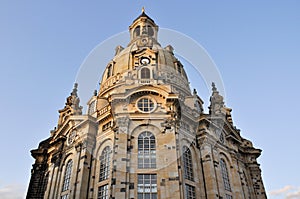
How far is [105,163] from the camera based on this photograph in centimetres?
2869

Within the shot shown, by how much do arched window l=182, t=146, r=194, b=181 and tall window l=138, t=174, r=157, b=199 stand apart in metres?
3.87

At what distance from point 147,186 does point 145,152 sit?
3451 mm

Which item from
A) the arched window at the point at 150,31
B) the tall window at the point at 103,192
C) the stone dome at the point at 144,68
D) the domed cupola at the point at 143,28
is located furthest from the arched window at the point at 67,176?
the arched window at the point at 150,31

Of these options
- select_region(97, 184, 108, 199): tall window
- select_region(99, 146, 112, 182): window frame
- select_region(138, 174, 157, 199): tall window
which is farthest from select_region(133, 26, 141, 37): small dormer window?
select_region(138, 174, 157, 199): tall window

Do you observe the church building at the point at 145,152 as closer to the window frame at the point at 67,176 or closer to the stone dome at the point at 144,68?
the window frame at the point at 67,176

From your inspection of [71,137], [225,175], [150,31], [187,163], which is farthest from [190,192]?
[150,31]

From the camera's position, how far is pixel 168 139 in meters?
27.5

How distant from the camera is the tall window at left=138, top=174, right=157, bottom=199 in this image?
80.8 ft

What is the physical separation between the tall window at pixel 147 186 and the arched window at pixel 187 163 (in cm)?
387

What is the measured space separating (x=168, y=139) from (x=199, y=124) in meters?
6.91

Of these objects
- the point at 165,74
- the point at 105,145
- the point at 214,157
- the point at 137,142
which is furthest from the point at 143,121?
the point at 165,74

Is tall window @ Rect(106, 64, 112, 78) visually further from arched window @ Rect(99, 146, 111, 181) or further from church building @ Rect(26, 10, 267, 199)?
arched window @ Rect(99, 146, 111, 181)

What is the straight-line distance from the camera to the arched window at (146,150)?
2652 cm

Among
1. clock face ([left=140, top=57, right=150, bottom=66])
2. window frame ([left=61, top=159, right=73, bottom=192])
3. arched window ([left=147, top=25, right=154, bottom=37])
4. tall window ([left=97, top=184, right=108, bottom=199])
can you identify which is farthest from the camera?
arched window ([left=147, top=25, right=154, bottom=37])
